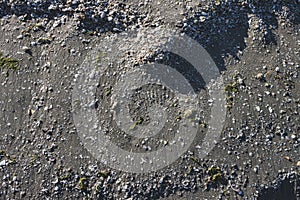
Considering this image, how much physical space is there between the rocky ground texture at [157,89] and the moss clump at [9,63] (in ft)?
0.05

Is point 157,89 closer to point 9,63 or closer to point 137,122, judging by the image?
point 137,122

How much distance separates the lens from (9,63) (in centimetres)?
744

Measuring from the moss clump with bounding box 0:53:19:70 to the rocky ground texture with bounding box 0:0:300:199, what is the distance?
16 millimetres

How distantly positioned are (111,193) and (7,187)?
1.40 metres

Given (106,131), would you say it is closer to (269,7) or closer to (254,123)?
(254,123)

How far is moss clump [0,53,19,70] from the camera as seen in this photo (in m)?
7.42

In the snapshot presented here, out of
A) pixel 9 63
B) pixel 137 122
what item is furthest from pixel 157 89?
pixel 9 63

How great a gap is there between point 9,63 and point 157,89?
7.34 feet

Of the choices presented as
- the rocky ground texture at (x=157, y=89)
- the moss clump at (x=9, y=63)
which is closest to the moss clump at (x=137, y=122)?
the rocky ground texture at (x=157, y=89)

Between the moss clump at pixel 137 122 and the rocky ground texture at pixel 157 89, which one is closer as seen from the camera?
the rocky ground texture at pixel 157 89

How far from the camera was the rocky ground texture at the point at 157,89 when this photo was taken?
6715 millimetres

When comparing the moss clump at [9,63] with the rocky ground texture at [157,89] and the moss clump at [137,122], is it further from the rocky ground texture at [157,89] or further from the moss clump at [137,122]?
the moss clump at [137,122]

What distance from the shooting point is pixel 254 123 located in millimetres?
7023

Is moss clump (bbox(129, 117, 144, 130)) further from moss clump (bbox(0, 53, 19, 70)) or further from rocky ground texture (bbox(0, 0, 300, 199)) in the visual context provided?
moss clump (bbox(0, 53, 19, 70))
